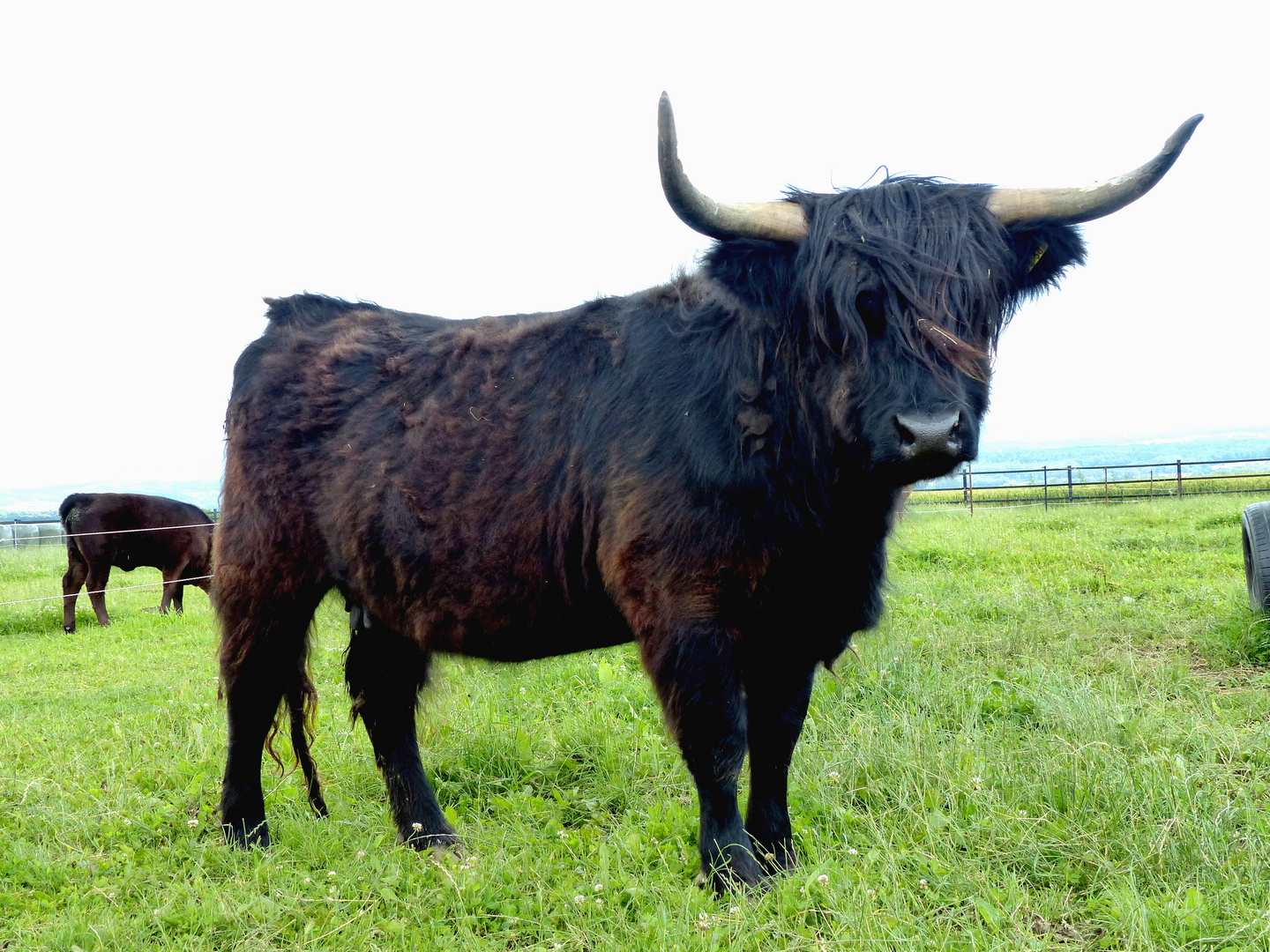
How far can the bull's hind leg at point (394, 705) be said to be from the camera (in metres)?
4.29

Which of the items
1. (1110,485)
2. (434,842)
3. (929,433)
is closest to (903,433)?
(929,433)

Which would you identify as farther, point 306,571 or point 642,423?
point 306,571

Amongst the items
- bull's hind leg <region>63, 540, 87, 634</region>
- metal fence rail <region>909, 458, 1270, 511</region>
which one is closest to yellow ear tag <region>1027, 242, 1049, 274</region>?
bull's hind leg <region>63, 540, 87, 634</region>

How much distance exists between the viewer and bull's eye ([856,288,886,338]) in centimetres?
304

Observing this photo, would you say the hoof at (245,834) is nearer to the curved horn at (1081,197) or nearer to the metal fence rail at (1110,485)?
the curved horn at (1081,197)

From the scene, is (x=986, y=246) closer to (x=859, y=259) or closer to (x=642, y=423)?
(x=859, y=259)

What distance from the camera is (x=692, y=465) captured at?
10.5ft

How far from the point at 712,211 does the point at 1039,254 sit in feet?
3.81

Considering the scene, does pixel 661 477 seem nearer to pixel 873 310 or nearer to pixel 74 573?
pixel 873 310

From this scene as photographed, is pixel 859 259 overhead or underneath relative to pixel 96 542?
overhead

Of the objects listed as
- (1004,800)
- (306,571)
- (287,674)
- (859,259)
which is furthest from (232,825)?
(859,259)

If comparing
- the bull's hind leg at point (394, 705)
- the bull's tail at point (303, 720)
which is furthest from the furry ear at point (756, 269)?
the bull's tail at point (303, 720)

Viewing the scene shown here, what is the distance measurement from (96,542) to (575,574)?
1217cm

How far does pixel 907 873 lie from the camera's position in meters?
3.07
